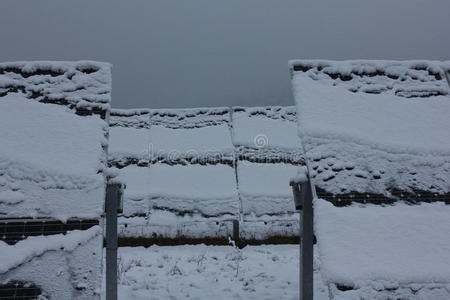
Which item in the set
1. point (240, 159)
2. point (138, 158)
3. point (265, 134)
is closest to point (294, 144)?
point (265, 134)

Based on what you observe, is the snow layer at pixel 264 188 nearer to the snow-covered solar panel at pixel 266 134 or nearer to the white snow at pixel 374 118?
the snow-covered solar panel at pixel 266 134

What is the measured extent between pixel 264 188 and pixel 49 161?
20.4ft

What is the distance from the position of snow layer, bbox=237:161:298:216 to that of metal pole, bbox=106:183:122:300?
5.18 metres

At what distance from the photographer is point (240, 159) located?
9.91 meters

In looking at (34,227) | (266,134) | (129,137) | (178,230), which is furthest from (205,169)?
(34,227)

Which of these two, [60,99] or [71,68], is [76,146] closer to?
[60,99]

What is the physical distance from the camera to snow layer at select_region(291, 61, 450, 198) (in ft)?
11.8

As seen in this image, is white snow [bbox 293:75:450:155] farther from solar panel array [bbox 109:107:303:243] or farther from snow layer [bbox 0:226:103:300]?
solar panel array [bbox 109:107:303:243]

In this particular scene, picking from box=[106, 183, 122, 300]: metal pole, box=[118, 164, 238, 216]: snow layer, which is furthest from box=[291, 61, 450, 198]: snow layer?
box=[118, 164, 238, 216]: snow layer

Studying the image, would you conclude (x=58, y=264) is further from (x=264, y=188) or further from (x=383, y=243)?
(x=264, y=188)

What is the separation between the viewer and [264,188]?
30.2 ft

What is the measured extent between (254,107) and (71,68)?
7387 mm

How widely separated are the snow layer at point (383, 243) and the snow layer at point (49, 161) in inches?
71.8

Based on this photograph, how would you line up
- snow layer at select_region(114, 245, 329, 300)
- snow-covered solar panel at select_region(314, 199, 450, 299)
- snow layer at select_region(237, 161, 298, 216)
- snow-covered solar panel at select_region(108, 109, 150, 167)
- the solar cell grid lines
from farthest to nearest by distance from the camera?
1. snow-covered solar panel at select_region(108, 109, 150, 167)
2. snow layer at select_region(237, 161, 298, 216)
3. snow layer at select_region(114, 245, 329, 300)
4. the solar cell grid lines
5. snow-covered solar panel at select_region(314, 199, 450, 299)
